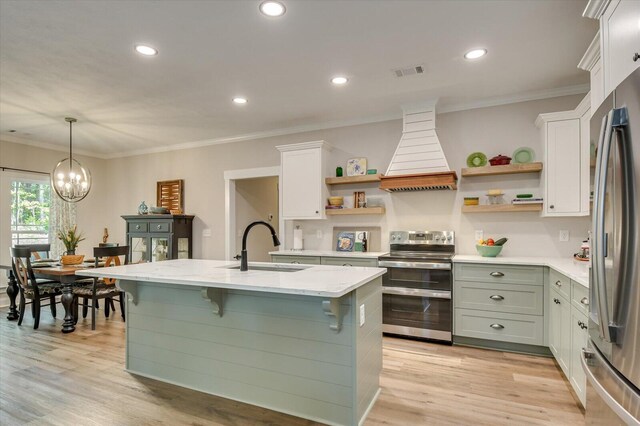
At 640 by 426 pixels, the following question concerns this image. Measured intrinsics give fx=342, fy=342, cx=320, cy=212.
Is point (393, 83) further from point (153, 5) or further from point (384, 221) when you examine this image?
point (153, 5)

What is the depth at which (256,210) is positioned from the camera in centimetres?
626

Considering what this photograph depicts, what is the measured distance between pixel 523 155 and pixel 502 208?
2.12ft

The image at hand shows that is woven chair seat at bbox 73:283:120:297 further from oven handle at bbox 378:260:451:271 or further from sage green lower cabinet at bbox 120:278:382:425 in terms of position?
oven handle at bbox 378:260:451:271

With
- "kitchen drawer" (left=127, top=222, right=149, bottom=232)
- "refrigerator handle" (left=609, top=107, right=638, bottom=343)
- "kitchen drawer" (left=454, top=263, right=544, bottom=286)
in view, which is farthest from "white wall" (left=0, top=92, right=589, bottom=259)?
"refrigerator handle" (left=609, top=107, right=638, bottom=343)

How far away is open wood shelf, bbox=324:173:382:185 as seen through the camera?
432 cm

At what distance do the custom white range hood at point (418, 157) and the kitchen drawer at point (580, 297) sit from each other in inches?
64.2

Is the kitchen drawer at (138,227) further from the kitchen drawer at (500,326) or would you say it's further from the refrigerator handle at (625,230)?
the refrigerator handle at (625,230)

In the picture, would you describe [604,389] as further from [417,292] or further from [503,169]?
[503,169]

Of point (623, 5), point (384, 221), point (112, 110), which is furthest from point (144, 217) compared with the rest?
point (623, 5)

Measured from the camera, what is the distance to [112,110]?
422cm

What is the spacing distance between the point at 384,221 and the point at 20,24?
3.86 meters

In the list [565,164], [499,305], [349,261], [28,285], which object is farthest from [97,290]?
[565,164]

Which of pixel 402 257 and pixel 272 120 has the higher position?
pixel 272 120

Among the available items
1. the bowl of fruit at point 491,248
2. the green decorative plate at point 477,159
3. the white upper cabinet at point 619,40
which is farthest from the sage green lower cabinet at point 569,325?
the green decorative plate at point 477,159
